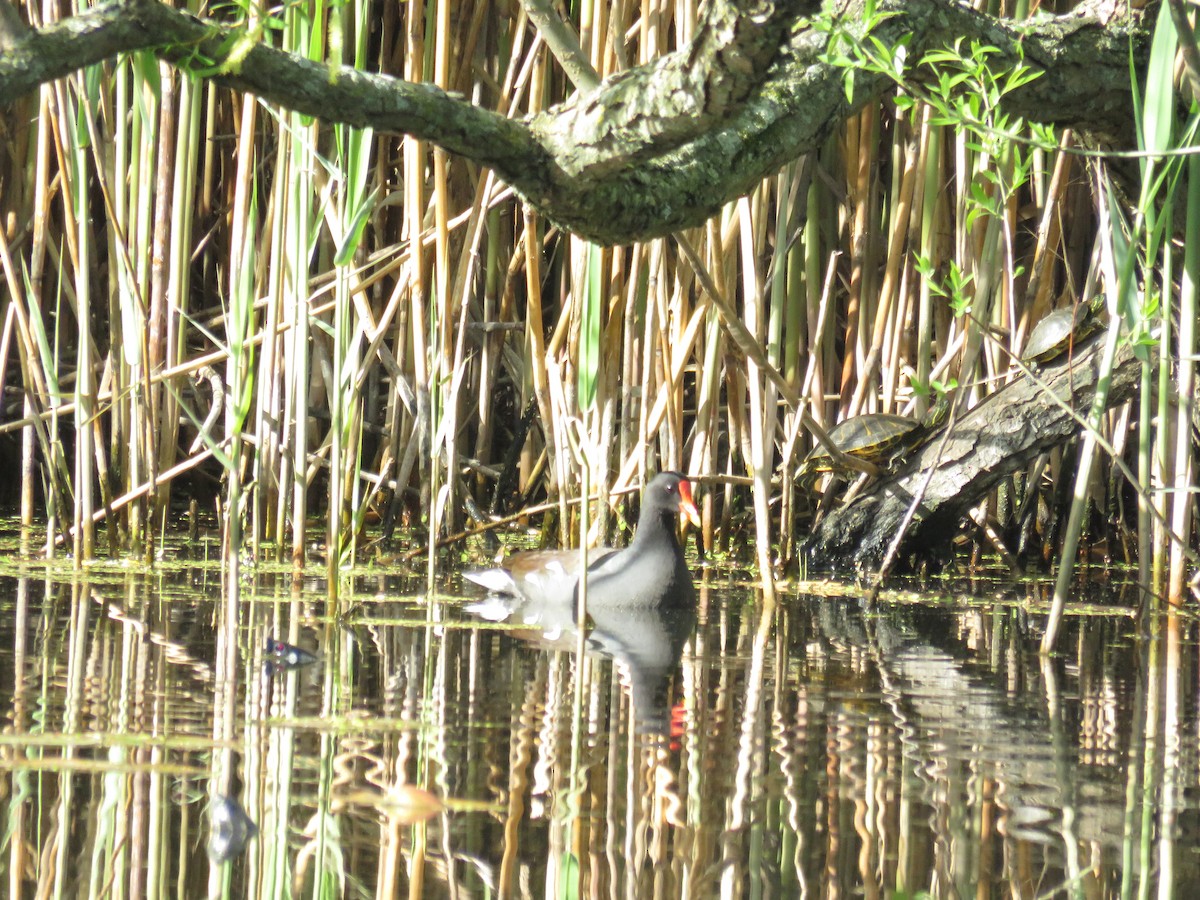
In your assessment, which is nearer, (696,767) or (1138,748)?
(696,767)

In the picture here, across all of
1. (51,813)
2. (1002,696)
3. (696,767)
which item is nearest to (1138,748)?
(1002,696)

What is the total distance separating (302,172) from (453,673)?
1.62 meters

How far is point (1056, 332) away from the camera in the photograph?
5.51 meters

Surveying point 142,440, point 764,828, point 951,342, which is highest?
point 951,342

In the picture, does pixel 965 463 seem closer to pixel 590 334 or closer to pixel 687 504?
pixel 687 504

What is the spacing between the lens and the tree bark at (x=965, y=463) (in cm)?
543

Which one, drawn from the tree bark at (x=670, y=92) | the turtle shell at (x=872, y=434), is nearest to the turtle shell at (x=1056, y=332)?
the turtle shell at (x=872, y=434)

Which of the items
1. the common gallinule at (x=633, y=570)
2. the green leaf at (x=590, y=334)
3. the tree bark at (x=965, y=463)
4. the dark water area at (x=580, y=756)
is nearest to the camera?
the dark water area at (x=580, y=756)

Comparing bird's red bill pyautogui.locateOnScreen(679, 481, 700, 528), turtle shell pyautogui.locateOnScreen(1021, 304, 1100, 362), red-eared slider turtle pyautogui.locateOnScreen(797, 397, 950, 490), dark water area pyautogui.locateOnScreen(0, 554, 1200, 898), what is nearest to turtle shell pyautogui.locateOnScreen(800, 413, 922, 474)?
red-eared slider turtle pyautogui.locateOnScreen(797, 397, 950, 490)

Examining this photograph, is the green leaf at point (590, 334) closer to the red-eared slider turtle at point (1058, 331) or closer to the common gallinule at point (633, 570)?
the common gallinule at point (633, 570)

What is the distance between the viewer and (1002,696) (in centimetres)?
353

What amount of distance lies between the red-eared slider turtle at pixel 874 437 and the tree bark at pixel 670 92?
1478mm

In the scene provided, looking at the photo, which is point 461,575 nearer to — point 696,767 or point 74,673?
point 74,673

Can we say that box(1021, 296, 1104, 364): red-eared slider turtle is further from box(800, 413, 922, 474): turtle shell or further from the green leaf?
the green leaf
